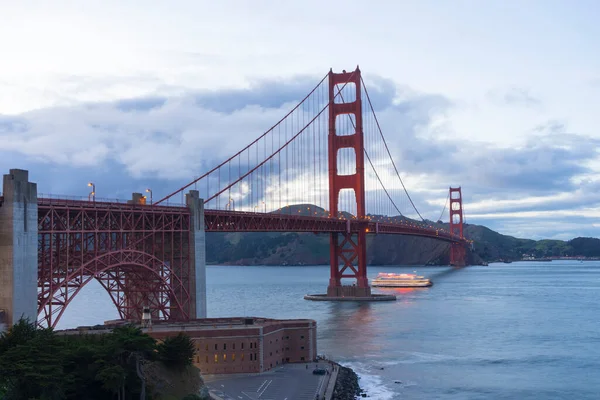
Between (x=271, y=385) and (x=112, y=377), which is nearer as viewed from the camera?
(x=112, y=377)

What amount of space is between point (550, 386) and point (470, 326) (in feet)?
74.6

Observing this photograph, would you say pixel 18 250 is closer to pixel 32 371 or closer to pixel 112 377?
pixel 112 377

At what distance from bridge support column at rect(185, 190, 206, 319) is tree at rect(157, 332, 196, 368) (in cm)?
1553

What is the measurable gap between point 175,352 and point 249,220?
32052 millimetres

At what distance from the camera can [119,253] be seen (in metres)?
41.8

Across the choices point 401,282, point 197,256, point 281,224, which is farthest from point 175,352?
point 401,282

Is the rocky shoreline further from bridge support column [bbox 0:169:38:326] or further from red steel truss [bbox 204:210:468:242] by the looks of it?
red steel truss [bbox 204:210:468:242]

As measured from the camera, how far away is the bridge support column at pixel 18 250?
3244 centimetres

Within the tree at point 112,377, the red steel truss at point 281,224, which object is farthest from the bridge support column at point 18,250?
the red steel truss at point 281,224

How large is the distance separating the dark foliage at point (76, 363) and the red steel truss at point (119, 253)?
496 centimetres

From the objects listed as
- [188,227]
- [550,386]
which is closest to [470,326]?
[550,386]

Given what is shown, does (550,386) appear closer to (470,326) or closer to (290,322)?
(290,322)

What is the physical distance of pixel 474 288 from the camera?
111750mm

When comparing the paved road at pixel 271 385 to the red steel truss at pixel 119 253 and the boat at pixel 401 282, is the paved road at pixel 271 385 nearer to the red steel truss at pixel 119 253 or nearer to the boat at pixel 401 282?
the red steel truss at pixel 119 253
